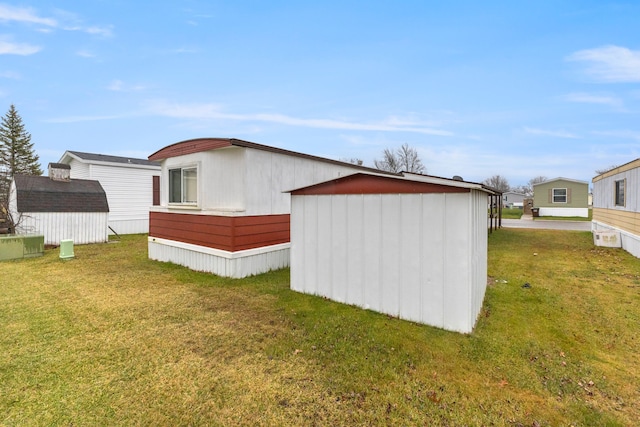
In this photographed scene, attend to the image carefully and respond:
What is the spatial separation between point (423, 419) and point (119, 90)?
59.8 feet

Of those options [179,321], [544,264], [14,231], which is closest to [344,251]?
[179,321]

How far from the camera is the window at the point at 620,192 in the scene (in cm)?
1088

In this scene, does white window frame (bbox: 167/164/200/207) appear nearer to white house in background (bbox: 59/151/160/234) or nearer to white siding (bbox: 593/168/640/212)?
white house in background (bbox: 59/151/160/234)

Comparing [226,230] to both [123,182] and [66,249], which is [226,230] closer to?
[66,249]

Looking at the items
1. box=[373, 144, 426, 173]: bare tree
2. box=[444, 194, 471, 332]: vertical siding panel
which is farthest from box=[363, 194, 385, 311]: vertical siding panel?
box=[373, 144, 426, 173]: bare tree

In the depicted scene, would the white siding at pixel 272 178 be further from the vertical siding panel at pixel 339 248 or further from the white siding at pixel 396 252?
the vertical siding panel at pixel 339 248

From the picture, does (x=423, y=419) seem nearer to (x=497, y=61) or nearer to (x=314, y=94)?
(x=497, y=61)

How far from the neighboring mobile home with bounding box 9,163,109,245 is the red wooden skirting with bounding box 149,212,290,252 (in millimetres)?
6534

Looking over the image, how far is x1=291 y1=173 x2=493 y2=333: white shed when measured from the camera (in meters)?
3.81

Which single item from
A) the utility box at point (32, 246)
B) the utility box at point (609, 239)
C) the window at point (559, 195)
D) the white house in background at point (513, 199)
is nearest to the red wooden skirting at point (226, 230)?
the utility box at point (32, 246)

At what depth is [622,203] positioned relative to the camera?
35.7 feet

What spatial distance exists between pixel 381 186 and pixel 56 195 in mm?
14281

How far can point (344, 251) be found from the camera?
4.90 meters

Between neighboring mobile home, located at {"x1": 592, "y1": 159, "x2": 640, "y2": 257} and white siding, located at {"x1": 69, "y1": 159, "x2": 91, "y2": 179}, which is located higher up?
white siding, located at {"x1": 69, "y1": 159, "x2": 91, "y2": 179}
